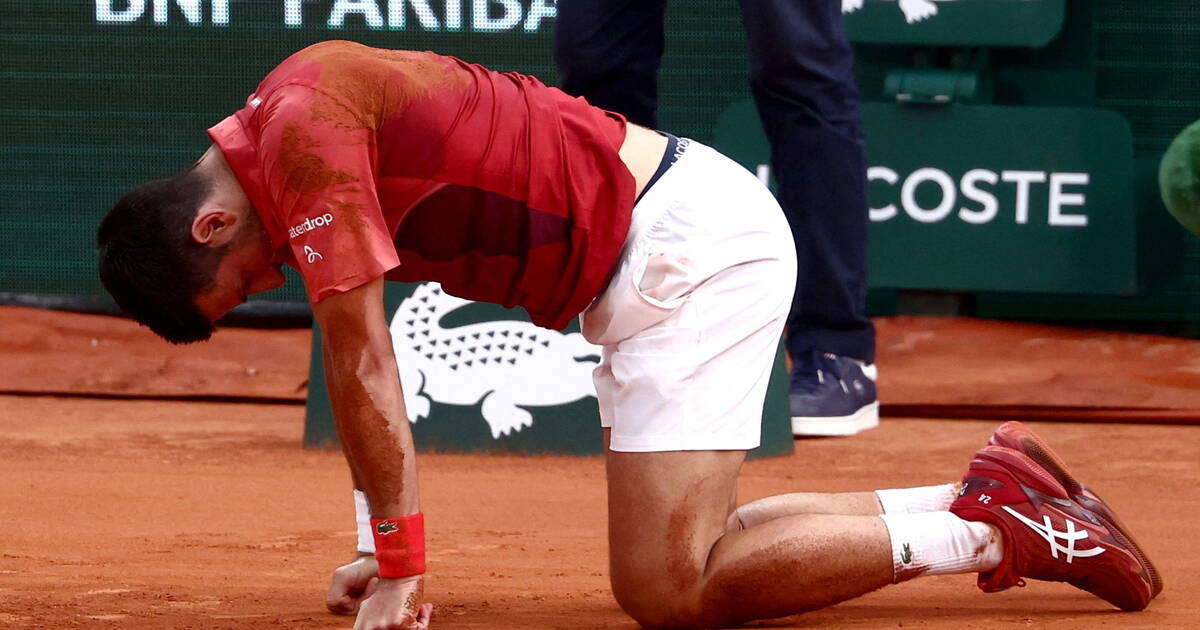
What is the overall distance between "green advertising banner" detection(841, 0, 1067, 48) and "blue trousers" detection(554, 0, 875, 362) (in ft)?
2.83

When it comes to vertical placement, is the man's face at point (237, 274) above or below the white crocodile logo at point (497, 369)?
above

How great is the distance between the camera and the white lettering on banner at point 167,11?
471cm

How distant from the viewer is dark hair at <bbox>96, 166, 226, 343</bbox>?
206 centimetres

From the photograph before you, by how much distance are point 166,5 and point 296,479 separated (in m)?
1.90

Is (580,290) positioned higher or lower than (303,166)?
lower

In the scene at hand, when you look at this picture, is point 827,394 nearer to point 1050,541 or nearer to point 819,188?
point 819,188

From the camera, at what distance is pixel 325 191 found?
1.95m

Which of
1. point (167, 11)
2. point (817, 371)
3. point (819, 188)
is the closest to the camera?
point (819, 188)

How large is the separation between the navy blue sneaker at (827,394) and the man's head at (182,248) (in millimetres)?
2023

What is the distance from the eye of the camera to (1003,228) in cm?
462

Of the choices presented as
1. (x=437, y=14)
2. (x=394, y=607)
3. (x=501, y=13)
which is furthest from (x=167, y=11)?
(x=394, y=607)

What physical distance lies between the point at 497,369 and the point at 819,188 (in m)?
0.87

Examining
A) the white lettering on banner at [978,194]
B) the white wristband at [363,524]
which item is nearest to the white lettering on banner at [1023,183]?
the white lettering on banner at [978,194]

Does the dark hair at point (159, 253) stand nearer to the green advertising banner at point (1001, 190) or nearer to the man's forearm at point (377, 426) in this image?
the man's forearm at point (377, 426)
